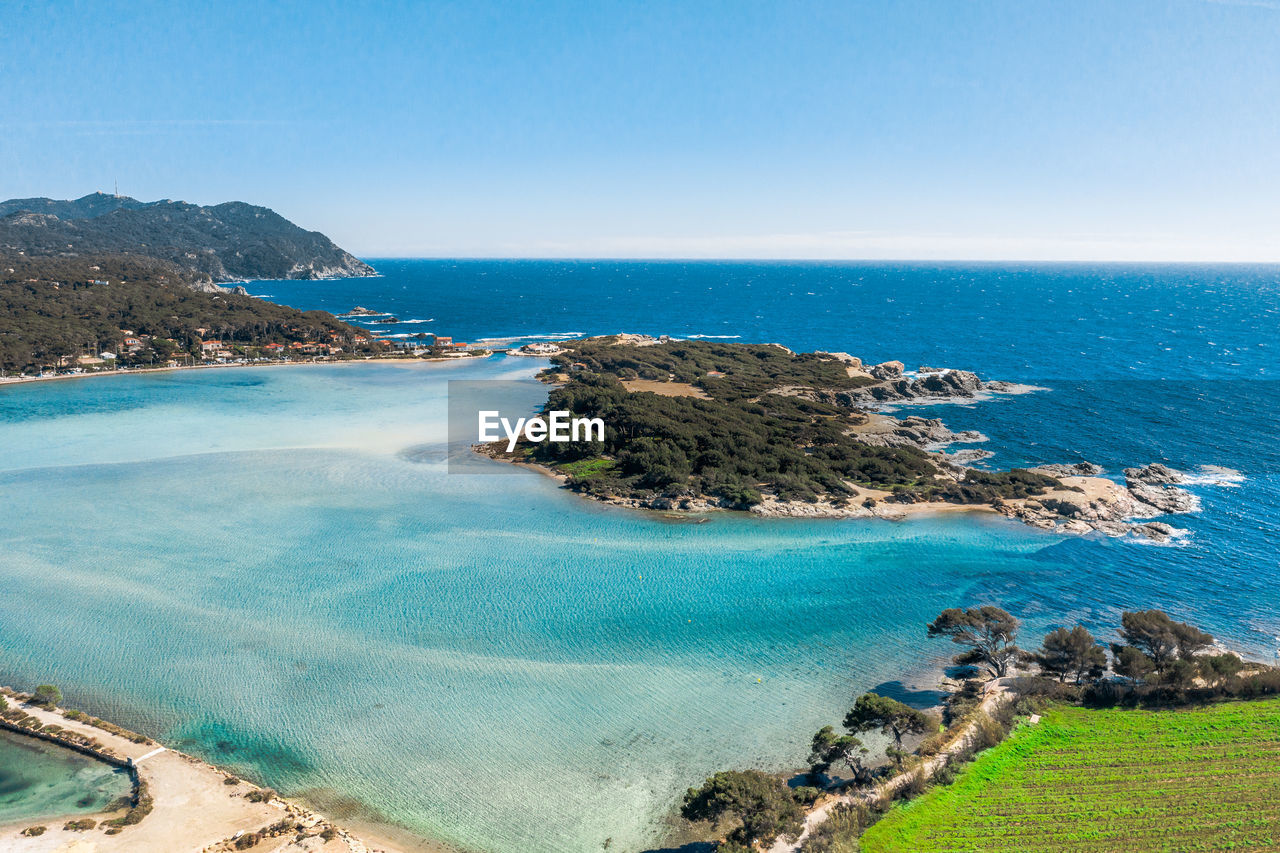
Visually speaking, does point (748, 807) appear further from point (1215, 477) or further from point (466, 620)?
point (1215, 477)

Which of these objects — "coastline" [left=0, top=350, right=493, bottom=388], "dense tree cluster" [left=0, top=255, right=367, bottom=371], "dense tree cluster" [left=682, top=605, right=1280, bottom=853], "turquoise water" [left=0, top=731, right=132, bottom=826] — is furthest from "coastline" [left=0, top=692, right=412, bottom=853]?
"dense tree cluster" [left=0, top=255, right=367, bottom=371]

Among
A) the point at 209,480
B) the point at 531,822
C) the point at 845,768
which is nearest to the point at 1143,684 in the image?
the point at 845,768

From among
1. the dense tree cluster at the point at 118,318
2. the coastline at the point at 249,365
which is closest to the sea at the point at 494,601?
the coastline at the point at 249,365

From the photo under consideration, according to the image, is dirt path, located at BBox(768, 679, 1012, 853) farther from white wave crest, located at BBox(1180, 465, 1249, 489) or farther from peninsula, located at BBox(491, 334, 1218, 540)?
white wave crest, located at BBox(1180, 465, 1249, 489)

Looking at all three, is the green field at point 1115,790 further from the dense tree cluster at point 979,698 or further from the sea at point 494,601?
the sea at point 494,601

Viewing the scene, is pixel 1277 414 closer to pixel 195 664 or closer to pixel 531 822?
pixel 531 822
